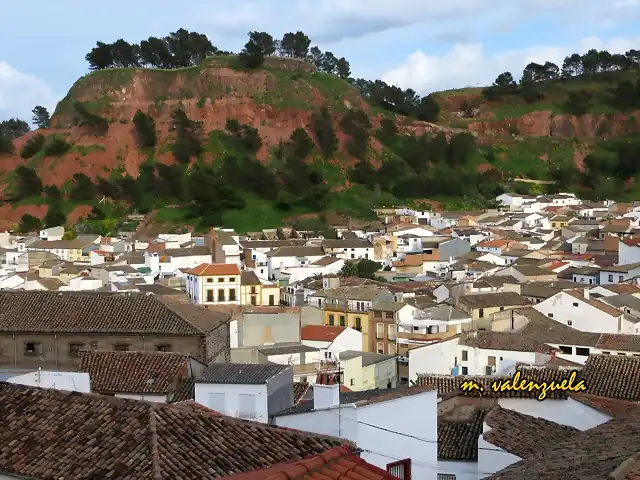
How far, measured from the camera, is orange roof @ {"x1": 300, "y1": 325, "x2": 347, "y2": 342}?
117ft

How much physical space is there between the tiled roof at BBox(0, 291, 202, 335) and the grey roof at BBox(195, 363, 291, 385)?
27.1 ft

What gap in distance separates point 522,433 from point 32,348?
15.7 meters

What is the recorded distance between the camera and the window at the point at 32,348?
25266mm

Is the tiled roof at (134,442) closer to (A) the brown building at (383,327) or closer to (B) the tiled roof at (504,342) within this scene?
(B) the tiled roof at (504,342)

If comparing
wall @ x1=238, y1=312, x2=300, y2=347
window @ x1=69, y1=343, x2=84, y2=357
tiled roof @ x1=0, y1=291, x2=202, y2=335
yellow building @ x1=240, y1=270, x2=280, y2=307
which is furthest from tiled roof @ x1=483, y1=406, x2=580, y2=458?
yellow building @ x1=240, y1=270, x2=280, y2=307

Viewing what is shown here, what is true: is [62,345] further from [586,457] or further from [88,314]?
[586,457]

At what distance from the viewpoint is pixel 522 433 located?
46.5 ft

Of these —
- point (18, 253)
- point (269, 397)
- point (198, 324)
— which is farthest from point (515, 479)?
point (18, 253)

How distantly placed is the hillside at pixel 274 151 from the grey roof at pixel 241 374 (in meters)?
61.9

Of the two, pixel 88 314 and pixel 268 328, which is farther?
pixel 268 328

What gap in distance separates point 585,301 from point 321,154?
2437 inches

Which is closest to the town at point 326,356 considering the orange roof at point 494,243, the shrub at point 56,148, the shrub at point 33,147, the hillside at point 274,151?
the orange roof at point 494,243

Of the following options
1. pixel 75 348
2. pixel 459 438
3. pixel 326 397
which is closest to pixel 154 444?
pixel 326 397

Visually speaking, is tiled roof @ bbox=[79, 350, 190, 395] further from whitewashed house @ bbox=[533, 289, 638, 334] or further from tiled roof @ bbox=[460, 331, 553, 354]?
whitewashed house @ bbox=[533, 289, 638, 334]
